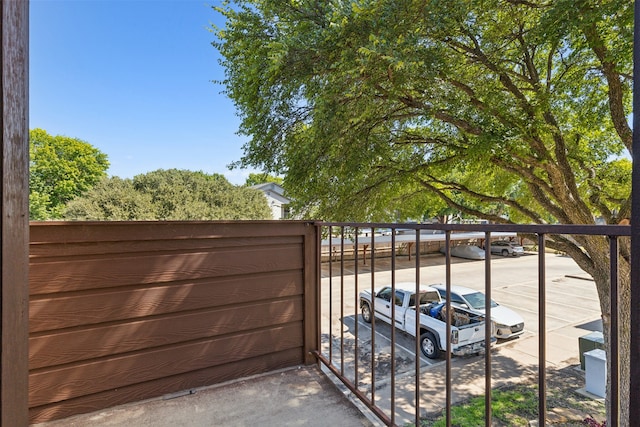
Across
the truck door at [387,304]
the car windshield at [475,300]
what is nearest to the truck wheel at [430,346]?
the truck door at [387,304]

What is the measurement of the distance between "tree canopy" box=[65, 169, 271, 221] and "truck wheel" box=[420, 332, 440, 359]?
17.0 feet

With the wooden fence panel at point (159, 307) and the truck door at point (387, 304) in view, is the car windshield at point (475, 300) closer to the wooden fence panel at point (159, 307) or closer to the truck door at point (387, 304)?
the truck door at point (387, 304)

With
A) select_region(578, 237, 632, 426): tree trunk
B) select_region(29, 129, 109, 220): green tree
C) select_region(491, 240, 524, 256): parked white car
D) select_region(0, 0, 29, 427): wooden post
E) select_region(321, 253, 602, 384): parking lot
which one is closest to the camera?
select_region(0, 0, 29, 427): wooden post

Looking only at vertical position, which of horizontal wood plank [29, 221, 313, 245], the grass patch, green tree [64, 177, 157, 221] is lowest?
the grass patch

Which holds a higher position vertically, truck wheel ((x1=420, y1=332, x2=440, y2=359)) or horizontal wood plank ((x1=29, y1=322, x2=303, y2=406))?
horizontal wood plank ((x1=29, y1=322, x2=303, y2=406))

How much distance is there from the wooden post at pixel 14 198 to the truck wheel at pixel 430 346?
222 inches

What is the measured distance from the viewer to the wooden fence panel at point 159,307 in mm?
1486

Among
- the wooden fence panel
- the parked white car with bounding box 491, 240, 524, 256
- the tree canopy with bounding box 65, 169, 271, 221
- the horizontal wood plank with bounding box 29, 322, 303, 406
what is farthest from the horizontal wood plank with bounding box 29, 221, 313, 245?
the parked white car with bounding box 491, 240, 524, 256

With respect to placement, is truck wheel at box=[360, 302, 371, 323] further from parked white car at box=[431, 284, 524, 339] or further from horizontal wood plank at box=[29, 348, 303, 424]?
horizontal wood plank at box=[29, 348, 303, 424]

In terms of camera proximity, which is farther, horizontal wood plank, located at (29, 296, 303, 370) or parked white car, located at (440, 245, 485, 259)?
parked white car, located at (440, 245, 485, 259)

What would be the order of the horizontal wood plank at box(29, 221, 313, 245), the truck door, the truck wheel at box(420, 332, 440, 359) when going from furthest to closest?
the truck door → the truck wheel at box(420, 332, 440, 359) → the horizontal wood plank at box(29, 221, 313, 245)

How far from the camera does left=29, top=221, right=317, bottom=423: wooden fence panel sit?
149 centimetres

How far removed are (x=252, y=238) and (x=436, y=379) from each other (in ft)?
16.2

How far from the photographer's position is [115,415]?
1.55 meters
